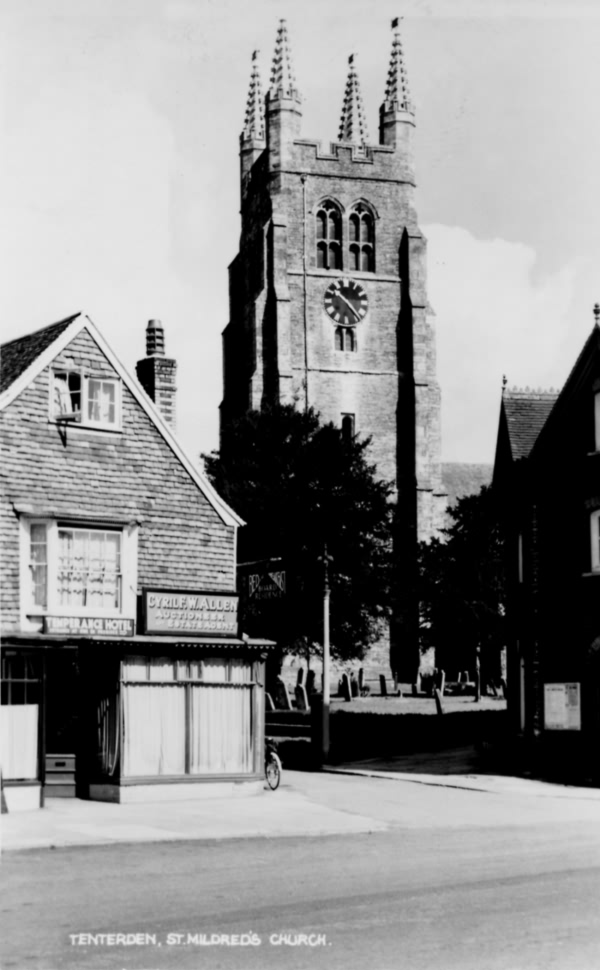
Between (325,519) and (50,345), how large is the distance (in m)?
36.3

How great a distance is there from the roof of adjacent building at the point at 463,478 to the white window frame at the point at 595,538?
235 feet

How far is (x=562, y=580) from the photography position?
3625 centimetres

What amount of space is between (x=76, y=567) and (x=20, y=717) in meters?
3.16

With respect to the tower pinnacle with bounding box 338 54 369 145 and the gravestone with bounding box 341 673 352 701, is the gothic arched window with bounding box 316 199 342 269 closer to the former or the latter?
the tower pinnacle with bounding box 338 54 369 145

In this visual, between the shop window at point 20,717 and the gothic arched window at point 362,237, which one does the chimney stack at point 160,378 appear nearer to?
the shop window at point 20,717

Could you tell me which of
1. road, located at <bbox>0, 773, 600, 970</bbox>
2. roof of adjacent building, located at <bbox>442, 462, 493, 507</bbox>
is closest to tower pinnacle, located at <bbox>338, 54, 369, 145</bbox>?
roof of adjacent building, located at <bbox>442, 462, 493, 507</bbox>

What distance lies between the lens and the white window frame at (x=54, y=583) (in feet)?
88.0

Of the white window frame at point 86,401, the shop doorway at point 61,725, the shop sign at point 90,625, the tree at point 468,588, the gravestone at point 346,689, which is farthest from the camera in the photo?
the tree at point 468,588

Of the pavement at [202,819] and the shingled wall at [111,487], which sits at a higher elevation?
the shingled wall at [111,487]

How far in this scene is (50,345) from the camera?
92.2ft

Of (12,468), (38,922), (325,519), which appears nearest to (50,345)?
(12,468)

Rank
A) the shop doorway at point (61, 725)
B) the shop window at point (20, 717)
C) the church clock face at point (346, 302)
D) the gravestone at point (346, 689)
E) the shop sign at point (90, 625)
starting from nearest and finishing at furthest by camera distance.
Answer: the shop window at point (20, 717) → the shop sign at point (90, 625) → the shop doorway at point (61, 725) → the gravestone at point (346, 689) → the church clock face at point (346, 302)

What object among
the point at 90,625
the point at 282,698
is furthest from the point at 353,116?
the point at 90,625

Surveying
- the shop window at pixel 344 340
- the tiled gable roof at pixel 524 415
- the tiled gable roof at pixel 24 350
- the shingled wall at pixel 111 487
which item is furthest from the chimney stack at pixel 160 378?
the shop window at pixel 344 340
